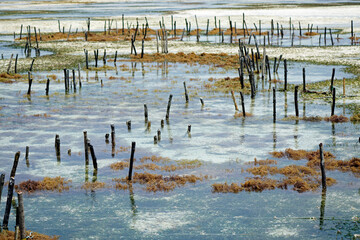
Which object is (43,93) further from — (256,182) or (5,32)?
(5,32)

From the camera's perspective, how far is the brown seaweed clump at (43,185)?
16219 millimetres

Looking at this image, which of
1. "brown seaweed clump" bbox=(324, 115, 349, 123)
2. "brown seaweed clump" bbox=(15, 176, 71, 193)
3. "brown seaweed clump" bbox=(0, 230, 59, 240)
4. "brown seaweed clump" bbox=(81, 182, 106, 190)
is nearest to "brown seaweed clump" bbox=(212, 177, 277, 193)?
"brown seaweed clump" bbox=(81, 182, 106, 190)

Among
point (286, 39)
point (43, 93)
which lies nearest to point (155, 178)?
point (43, 93)

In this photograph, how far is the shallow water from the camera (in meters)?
13.8

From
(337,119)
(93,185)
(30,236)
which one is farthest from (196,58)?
(30,236)

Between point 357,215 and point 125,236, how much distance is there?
6.06 metres

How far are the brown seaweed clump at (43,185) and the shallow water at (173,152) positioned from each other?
34cm

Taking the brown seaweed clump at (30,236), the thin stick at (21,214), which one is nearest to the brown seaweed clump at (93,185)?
the brown seaweed clump at (30,236)

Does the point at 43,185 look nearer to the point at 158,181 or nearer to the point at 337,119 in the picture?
the point at 158,181

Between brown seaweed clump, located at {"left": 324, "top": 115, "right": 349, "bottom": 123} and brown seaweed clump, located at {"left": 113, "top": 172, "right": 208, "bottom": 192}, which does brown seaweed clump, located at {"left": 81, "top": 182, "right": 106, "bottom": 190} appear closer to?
brown seaweed clump, located at {"left": 113, "top": 172, "right": 208, "bottom": 192}

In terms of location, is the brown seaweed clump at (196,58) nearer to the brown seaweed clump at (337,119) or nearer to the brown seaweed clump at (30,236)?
the brown seaweed clump at (337,119)

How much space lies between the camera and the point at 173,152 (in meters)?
19.8

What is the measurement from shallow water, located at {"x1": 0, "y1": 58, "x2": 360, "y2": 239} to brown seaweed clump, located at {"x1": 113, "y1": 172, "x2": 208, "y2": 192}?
36 cm

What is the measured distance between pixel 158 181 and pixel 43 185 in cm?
350
